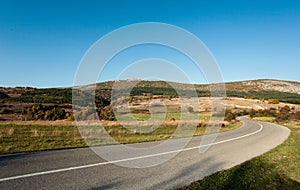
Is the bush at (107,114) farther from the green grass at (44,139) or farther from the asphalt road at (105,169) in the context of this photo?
the asphalt road at (105,169)

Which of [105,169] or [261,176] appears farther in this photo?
[261,176]

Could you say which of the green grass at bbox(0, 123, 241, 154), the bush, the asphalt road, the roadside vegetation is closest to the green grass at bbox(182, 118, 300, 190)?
the roadside vegetation

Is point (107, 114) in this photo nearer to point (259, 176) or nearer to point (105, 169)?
point (105, 169)

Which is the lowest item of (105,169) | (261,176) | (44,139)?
(261,176)

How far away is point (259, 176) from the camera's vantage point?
6.99 meters

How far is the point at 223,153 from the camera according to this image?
9797 mm

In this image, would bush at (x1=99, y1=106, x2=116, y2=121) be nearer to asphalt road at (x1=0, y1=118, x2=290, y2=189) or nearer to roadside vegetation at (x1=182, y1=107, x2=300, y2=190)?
asphalt road at (x1=0, y1=118, x2=290, y2=189)

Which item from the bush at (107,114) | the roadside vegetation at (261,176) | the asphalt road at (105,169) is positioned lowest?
the roadside vegetation at (261,176)

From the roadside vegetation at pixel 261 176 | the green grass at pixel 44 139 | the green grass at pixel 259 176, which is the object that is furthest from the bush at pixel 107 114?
the green grass at pixel 259 176

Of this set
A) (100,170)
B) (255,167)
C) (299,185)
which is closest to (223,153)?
(255,167)

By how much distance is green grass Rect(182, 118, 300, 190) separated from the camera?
5.89 metres

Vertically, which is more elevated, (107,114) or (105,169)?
(107,114)

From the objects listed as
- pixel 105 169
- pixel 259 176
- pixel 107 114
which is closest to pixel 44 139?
pixel 105 169

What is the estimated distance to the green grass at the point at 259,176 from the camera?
19.3 feet
